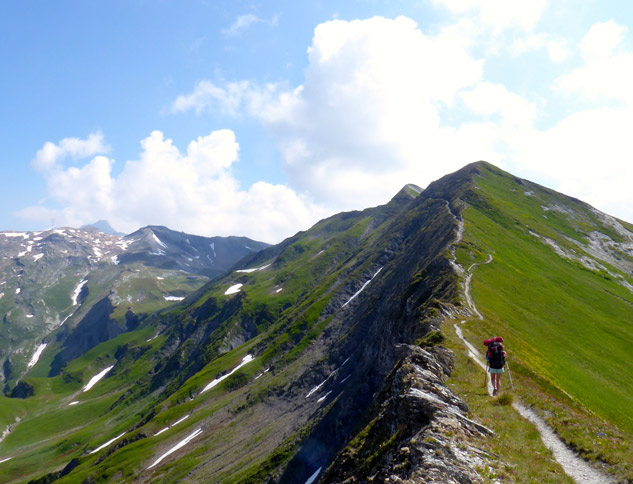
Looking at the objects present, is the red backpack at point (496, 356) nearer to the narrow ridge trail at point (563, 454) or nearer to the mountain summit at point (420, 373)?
the narrow ridge trail at point (563, 454)

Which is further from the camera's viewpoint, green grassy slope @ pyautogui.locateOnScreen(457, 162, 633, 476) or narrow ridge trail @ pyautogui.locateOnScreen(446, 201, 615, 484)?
green grassy slope @ pyautogui.locateOnScreen(457, 162, 633, 476)

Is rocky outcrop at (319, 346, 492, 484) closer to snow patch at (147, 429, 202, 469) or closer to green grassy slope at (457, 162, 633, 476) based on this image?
green grassy slope at (457, 162, 633, 476)

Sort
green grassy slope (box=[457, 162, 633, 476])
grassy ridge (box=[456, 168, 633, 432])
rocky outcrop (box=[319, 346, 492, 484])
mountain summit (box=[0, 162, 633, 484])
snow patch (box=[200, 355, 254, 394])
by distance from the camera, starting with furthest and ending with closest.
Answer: snow patch (box=[200, 355, 254, 394]), grassy ridge (box=[456, 168, 633, 432]), green grassy slope (box=[457, 162, 633, 476]), mountain summit (box=[0, 162, 633, 484]), rocky outcrop (box=[319, 346, 492, 484])

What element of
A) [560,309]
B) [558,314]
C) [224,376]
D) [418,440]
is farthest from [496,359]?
[224,376]

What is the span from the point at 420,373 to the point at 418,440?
7.91 m

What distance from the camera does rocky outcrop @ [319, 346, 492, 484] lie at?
1584 cm

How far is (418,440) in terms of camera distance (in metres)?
17.3

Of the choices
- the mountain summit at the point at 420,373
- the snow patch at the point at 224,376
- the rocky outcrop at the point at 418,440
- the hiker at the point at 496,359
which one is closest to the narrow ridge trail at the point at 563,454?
the mountain summit at the point at 420,373

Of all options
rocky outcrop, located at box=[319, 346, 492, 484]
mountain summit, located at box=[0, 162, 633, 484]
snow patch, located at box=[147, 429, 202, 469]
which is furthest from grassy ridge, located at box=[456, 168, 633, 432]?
snow patch, located at box=[147, 429, 202, 469]

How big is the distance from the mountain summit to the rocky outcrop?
0.08 m

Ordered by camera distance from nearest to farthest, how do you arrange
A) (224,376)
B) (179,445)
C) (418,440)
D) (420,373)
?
(418,440) < (420,373) < (179,445) < (224,376)

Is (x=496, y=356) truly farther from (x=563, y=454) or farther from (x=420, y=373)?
(x=563, y=454)

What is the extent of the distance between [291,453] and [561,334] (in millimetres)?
52436

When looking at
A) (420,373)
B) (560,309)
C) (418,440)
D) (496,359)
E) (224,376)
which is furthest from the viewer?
(224,376)
